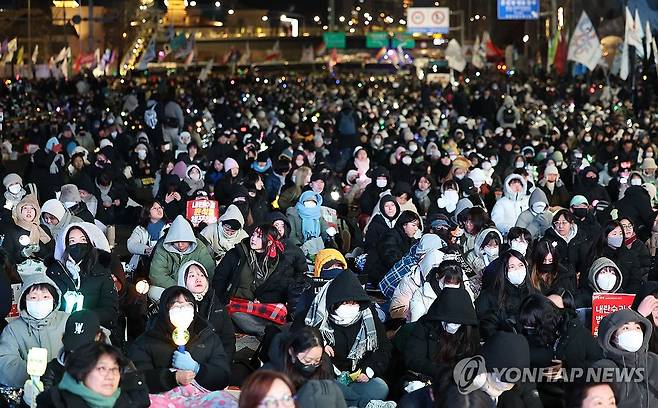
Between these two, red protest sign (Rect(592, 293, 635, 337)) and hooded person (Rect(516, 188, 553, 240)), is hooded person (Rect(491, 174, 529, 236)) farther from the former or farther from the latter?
red protest sign (Rect(592, 293, 635, 337))

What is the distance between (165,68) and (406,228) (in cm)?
9805

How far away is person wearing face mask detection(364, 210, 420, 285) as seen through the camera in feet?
48.3

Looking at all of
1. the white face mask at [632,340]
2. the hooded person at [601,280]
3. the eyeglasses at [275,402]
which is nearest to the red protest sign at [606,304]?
the hooded person at [601,280]

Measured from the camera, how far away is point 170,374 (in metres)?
9.72

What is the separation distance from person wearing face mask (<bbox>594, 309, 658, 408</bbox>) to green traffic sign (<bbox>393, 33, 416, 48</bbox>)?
115m

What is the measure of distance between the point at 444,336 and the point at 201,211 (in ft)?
19.0

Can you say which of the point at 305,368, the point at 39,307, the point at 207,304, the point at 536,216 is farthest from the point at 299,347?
the point at 536,216

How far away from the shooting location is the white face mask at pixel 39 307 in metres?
9.73

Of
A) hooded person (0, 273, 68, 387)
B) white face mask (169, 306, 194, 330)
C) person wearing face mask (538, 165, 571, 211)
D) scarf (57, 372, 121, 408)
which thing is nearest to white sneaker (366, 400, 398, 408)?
white face mask (169, 306, 194, 330)

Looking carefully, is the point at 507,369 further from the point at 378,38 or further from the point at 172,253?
the point at 378,38

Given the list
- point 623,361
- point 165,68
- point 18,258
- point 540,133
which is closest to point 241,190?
point 18,258

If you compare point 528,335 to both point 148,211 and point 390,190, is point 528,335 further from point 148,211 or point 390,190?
point 390,190

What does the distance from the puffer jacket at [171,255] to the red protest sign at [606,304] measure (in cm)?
370

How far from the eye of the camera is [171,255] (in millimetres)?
13336
